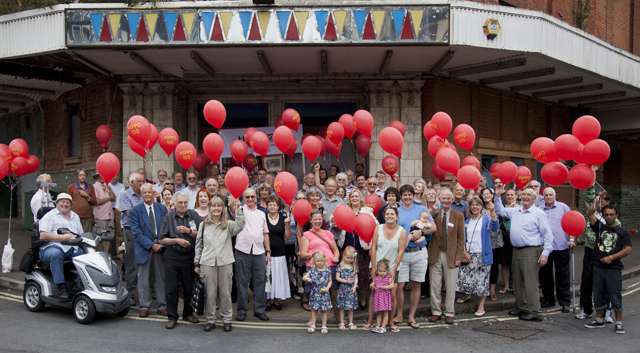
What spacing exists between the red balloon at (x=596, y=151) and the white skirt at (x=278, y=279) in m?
Result: 4.34

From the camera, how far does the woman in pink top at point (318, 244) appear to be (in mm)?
5824

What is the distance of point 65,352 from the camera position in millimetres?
4730

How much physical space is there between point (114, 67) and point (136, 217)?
5616 millimetres

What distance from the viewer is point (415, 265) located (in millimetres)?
5934

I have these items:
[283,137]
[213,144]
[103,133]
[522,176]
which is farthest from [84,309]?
[522,176]

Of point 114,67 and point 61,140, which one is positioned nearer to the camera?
point 114,67

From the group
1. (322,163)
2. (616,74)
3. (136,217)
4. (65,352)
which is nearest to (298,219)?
(136,217)

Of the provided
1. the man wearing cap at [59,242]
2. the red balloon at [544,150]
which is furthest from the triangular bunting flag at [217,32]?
the red balloon at [544,150]

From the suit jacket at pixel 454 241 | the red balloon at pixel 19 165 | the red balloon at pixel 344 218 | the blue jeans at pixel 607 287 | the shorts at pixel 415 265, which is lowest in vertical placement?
the blue jeans at pixel 607 287

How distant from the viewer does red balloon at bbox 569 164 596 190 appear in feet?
19.7

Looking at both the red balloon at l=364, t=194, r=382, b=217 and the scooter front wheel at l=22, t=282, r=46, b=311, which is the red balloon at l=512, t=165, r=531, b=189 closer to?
the red balloon at l=364, t=194, r=382, b=217

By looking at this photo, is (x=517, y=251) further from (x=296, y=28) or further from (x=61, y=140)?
(x=61, y=140)

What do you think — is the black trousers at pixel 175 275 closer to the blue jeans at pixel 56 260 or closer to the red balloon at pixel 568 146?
the blue jeans at pixel 56 260

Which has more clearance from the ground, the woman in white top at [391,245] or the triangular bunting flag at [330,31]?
the triangular bunting flag at [330,31]
